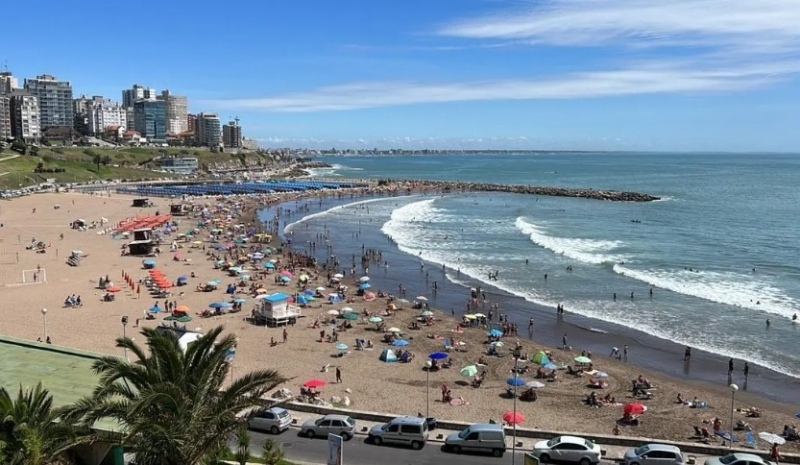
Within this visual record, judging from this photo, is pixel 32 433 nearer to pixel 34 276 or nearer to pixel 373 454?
pixel 373 454

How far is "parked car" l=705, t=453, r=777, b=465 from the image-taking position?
14648mm

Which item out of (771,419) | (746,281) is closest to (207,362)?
(771,419)

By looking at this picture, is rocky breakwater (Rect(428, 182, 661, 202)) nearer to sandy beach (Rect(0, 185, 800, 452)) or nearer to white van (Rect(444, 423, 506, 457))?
sandy beach (Rect(0, 185, 800, 452))

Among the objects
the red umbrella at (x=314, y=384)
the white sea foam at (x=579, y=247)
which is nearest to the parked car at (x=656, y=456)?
the red umbrella at (x=314, y=384)

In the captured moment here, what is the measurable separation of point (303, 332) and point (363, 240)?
2845 cm

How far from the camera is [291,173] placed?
161 meters

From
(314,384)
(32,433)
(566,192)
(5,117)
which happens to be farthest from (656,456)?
(5,117)

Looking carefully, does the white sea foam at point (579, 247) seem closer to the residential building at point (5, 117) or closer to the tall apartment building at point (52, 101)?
the residential building at point (5, 117)

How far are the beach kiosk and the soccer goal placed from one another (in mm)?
15498

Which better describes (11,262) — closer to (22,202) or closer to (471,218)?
(22,202)

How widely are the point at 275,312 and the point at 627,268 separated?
2539 centimetres

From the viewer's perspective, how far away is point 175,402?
35.1 ft

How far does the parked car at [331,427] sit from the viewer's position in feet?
54.3

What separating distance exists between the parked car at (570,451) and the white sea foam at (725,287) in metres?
22.3
